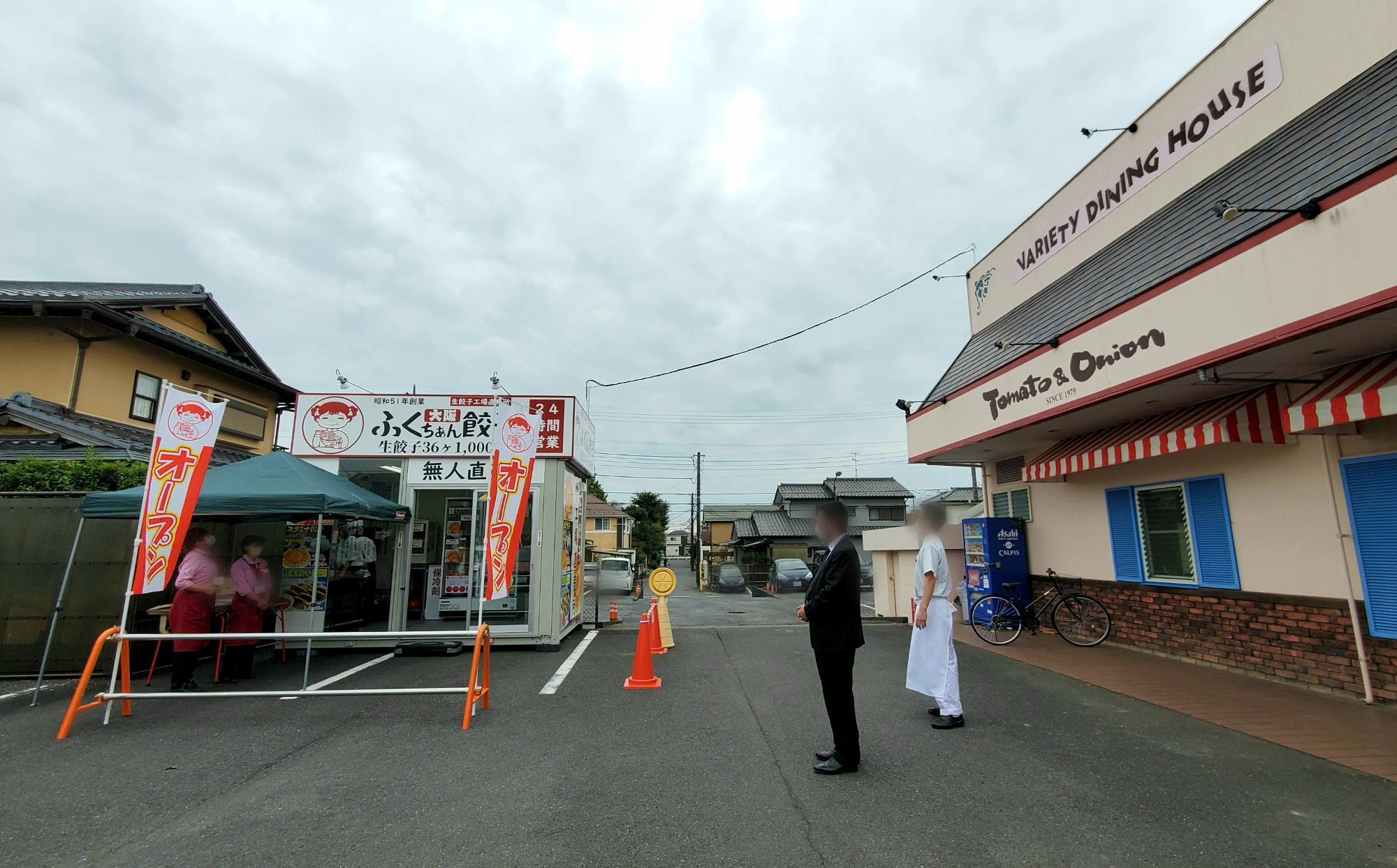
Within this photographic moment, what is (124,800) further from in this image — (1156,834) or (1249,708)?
(1249,708)

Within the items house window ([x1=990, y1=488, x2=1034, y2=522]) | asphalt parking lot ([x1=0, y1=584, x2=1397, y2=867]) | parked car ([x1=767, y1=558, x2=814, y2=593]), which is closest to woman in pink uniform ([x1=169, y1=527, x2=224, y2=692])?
asphalt parking lot ([x1=0, y1=584, x2=1397, y2=867])

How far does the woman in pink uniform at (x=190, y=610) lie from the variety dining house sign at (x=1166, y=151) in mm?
11741

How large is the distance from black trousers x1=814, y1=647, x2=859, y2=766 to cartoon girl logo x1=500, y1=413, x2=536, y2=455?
4.07m

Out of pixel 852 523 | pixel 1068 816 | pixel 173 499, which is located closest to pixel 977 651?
pixel 1068 816

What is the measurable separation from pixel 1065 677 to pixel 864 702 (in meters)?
2.65

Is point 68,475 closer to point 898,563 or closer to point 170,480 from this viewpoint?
point 170,480

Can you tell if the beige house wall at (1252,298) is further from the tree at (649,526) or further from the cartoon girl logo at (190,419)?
the tree at (649,526)

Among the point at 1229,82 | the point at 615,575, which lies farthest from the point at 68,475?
the point at 615,575

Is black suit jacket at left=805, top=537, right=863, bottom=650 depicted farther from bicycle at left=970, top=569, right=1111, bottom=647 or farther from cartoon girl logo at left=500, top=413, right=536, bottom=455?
bicycle at left=970, top=569, right=1111, bottom=647

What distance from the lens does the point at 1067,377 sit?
23.4 feet

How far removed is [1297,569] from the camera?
5.86m

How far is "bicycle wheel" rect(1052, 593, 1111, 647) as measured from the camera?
827 centimetres

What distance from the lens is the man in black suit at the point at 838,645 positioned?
3.82m

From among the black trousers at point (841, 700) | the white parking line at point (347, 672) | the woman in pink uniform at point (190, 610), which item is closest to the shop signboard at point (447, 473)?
the white parking line at point (347, 672)
